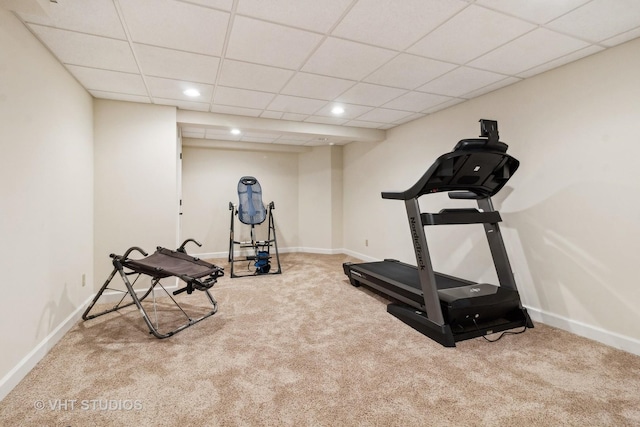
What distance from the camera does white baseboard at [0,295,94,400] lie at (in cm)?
172

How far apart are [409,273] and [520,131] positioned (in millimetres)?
1920

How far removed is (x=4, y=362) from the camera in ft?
5.66

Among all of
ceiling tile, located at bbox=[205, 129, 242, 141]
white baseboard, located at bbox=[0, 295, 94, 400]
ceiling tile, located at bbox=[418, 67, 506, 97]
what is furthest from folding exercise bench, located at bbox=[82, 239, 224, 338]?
ceiling tile, located at bbox=[418, 67, 506, 97]

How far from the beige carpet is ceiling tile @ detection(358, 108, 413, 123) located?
8.57 feet

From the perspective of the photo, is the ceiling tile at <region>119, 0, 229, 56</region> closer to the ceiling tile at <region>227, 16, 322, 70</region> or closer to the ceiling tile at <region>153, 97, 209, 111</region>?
the ceiling tile at <region>227, 16, 322, 70</region>

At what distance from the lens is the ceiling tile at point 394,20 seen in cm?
174

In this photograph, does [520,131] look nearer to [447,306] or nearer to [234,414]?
[447,306]

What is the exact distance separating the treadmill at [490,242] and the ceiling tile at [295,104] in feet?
5.05

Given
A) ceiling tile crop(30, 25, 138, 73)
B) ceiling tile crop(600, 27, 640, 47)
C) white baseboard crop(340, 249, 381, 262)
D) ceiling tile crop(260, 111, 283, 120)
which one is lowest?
white baseboard crop(340, 249, 381, 262)

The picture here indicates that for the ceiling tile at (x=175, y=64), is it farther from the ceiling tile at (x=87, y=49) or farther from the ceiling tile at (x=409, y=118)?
the ceiling tile at (x=409, y=118)

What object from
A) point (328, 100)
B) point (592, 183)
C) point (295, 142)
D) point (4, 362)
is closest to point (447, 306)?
point (592, 183)

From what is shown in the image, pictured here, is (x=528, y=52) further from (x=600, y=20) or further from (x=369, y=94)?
(x=369, y=94)

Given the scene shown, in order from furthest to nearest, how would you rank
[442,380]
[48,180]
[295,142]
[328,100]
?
[295,142], [328,100], [48,180], [442,380]

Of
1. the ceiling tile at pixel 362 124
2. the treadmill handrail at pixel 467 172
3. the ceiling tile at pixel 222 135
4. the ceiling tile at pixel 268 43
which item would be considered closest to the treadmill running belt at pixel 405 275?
the treadmill handrail at pixel 467 172
